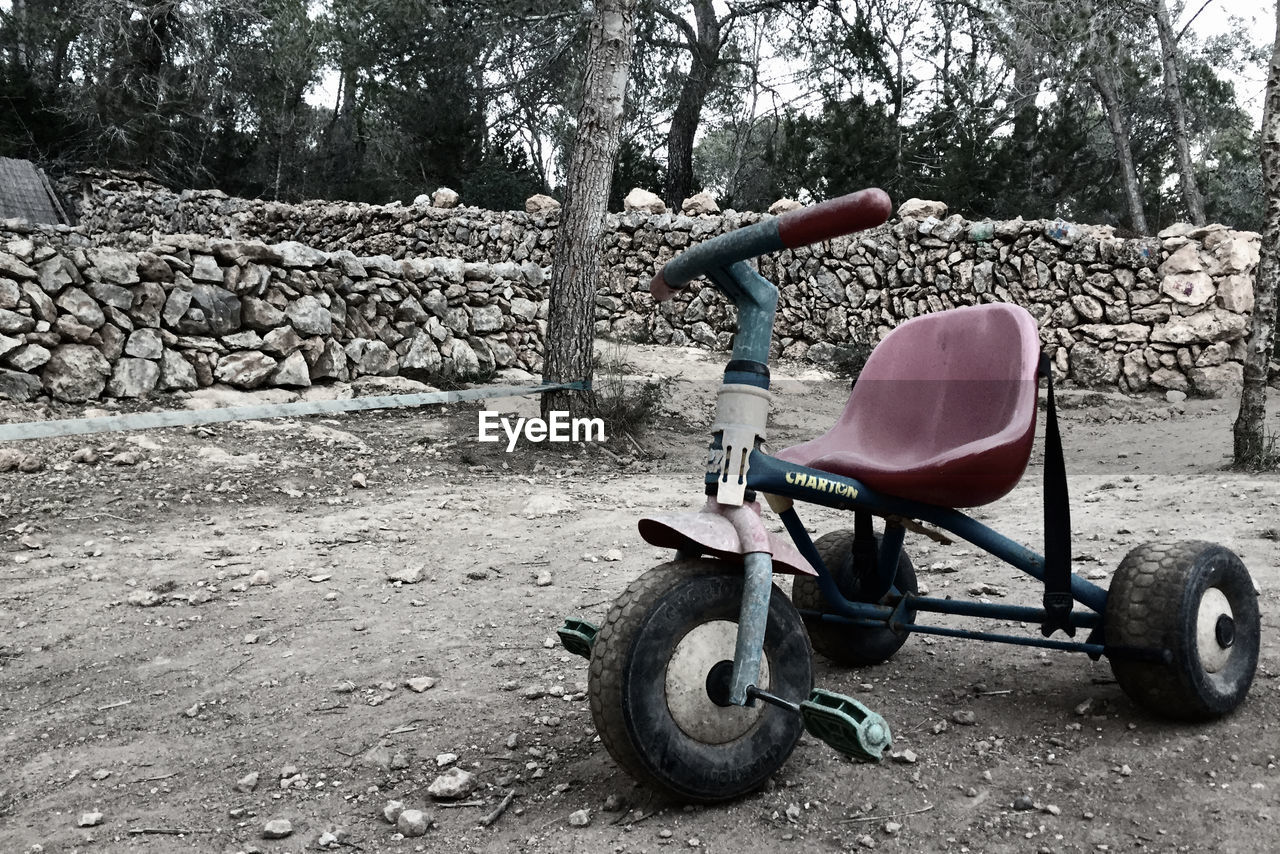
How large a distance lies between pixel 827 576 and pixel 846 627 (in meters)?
0.46

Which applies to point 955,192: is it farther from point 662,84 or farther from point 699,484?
point 699,484

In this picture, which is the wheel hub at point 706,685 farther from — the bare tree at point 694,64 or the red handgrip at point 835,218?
the bare tree at point 694,64

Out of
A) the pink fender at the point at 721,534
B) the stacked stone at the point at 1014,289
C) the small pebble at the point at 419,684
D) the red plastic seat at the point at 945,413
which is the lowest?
the small pebble at the point at 419,684

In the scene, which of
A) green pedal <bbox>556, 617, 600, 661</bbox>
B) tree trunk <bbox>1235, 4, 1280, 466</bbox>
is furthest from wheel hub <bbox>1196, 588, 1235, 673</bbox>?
tree trunk <bbox>1235, 4, 1280, 466</bbox>

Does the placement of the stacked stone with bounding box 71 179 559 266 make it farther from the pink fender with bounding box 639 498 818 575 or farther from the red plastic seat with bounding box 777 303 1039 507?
the pink fender with bounding box 639 498 818 575

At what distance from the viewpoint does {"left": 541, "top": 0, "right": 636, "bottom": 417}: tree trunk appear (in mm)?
6594

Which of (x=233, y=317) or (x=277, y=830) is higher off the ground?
(x=233, y=317)

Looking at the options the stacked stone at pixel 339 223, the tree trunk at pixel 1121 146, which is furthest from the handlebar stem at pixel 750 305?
the tree trunk at pixel 1121 146

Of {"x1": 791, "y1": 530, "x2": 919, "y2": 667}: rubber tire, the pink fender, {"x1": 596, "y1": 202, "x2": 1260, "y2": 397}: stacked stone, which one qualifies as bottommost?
{"x1": 791, "y1": 530, "x2": 919, "y2": 667}: rubber tire

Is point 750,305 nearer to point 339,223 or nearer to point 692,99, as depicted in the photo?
point 339,223

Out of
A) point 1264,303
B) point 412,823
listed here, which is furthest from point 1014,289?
point 412,823

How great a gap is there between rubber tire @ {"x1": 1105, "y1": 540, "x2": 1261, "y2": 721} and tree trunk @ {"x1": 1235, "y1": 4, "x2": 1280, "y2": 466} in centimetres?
425

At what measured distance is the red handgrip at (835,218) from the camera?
161 centimetres

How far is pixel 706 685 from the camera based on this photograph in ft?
5.84
